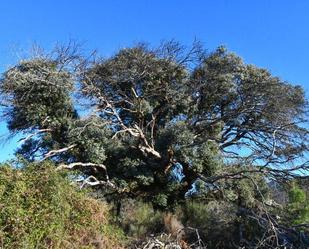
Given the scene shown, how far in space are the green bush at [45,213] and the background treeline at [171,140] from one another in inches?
37.1

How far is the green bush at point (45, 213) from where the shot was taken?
861cm

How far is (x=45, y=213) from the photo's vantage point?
9.15 meters

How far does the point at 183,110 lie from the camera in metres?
17.9

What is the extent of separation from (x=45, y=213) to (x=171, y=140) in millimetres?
7874

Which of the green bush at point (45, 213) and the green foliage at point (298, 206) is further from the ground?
the green foliage at point (298, 206)

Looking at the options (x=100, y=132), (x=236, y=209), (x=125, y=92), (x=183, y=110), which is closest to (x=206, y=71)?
(x=183, y=110)

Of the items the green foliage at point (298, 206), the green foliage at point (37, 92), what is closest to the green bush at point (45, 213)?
the green foliage at point (298, 206)

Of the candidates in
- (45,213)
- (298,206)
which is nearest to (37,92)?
(45,213)

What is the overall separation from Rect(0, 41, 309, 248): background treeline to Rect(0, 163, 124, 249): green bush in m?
0.94

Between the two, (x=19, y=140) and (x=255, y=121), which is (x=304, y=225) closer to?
(x=255, y=121)

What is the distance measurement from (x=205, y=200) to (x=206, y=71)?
4.76m

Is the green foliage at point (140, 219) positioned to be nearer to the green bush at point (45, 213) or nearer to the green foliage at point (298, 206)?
the green bush at point (45, 213)

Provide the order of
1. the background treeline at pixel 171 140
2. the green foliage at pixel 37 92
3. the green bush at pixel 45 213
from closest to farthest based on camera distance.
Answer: the green bush at pixel 45 213, the background treeline at pixel 171 140, the green foliage at pixel 37 92

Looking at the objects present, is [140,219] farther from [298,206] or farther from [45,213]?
[45,213]
